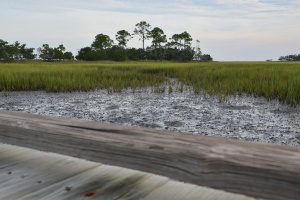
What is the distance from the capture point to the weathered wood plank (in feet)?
3.43

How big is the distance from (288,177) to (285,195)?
6 centimetres

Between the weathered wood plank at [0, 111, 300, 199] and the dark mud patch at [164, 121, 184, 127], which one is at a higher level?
the weathered wood plank at [0, 111, 300, 199]

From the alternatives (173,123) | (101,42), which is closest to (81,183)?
(173,123)

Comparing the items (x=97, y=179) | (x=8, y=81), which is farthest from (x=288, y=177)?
(x=8, y=81)

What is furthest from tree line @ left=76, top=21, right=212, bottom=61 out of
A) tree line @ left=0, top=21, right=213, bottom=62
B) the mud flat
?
the mud flat

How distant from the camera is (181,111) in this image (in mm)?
5254

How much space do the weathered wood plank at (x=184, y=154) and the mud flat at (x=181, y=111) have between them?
249 centimetres

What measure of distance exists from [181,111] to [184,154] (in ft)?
13.4

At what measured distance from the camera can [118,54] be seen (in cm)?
4484

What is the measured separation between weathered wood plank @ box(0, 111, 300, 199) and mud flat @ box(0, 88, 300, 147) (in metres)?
2.49

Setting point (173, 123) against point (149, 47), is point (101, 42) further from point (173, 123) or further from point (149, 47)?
point (173, 123)

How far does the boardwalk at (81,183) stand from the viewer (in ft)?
4.42

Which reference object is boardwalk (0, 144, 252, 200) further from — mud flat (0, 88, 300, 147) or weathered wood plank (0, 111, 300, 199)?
mud flat (0, 88, 300, 147)

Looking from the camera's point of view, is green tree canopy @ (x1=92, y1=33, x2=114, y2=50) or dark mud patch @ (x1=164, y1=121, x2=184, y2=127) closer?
dark mud patch @ (x1=164, y1=121, x2=184, y2=127)
